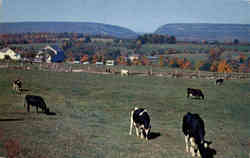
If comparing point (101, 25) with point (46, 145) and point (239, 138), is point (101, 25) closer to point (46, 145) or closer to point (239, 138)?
point (46, 145)

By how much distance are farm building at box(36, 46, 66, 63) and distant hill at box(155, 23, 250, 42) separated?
312 centimetres

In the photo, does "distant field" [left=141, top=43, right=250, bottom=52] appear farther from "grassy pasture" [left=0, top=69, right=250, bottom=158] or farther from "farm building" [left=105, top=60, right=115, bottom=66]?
"farm building" [left=105, top=60, right=115, bottom=66]

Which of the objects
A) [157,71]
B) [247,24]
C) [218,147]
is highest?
[247,24]

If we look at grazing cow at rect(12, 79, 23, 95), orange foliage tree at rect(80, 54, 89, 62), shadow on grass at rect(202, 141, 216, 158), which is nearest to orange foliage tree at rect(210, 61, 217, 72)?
shadow on grass at rect(202, 141, 216, 158)

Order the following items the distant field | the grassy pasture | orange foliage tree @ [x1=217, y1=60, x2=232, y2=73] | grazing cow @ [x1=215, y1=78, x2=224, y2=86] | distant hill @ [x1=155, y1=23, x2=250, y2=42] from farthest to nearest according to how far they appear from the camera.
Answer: grazing cow @ [x1=215, y1=78, x2=224, y2=86] < orange foliage tree @ [x1=217, y1=60, x2=232, y2=73] < the distant field < distant hill @ [x1=155, y1=23, x2=250, y2=42] < the grassy pasture

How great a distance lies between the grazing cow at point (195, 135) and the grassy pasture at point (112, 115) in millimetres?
187

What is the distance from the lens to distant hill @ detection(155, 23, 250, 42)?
24.4 ft

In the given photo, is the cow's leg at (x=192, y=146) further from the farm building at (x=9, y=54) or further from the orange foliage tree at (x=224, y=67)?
the farm building at (x=9, y=54)

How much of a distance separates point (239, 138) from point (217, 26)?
2692 millimetres

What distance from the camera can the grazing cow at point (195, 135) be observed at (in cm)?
→ 604

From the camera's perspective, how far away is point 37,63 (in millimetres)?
10539

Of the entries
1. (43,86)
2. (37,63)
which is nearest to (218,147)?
(43,86)

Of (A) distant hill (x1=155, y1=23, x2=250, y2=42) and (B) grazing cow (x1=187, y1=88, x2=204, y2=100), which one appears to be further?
(B) grazing cow (x1=187, y1=88, x2=204, y2=100)

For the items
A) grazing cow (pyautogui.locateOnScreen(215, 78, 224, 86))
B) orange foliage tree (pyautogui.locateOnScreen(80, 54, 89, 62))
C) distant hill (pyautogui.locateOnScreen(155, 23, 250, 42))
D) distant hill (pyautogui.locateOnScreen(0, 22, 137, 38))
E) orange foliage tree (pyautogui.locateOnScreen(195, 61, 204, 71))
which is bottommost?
A: grazing cow (pyautogui.locateOnScreen(215, 78, 224, 86))
